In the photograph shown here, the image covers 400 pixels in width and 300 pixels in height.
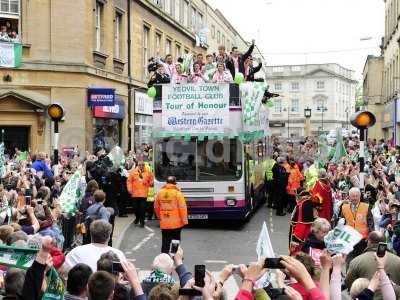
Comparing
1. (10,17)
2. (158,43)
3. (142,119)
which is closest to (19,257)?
(10,17)

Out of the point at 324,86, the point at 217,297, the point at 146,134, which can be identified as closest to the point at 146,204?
the point at 217,297

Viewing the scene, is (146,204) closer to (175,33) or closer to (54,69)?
(54,69)

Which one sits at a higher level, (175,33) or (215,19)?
(215,19)

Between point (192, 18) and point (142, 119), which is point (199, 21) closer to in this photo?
point (192, 18)

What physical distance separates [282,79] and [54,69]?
297 ft

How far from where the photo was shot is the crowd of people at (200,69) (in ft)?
53.5

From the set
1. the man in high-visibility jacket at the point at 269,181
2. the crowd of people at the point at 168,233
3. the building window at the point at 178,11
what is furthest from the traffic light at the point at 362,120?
the building window at the point at 178,11

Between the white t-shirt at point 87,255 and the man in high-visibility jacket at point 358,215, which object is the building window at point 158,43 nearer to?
the man in high-visibility jacket at point 358,215

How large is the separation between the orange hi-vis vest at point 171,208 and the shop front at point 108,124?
44.8 ft

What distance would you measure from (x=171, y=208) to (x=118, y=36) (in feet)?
63.2

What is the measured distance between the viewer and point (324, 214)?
12.9m

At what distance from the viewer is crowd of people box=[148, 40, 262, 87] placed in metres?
Answer: 16.3

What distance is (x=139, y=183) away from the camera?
17078 millimetres

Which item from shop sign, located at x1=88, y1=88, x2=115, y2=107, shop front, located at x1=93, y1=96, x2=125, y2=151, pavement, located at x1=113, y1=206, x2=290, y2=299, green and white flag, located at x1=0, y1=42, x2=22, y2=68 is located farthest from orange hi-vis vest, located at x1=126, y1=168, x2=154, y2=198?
shop front, located at x1=93, y1=96, x2=125, y2=151
